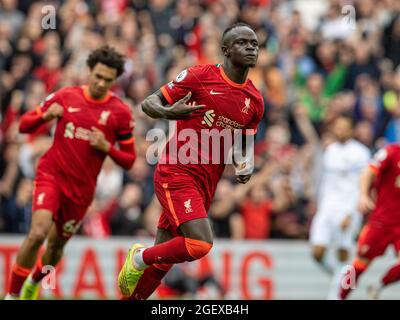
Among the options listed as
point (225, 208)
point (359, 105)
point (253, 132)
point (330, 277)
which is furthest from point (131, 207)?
point (253, 132)

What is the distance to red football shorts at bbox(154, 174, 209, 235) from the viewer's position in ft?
31.8

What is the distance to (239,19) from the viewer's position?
20.0 metres

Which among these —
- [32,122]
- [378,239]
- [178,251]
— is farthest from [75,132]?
[378,239]

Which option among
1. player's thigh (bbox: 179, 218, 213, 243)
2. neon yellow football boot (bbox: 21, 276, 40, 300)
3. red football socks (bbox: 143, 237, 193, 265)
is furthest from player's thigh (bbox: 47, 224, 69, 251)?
player's thigh (bbox: 179, 218, 213, 243)

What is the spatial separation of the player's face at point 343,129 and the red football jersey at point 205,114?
6.17 metres

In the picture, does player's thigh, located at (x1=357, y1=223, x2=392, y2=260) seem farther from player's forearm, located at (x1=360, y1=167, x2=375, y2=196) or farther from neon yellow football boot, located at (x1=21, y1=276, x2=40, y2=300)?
neon yellow football boot, located at (x1=21, y1=276, x2=40, y2=300)

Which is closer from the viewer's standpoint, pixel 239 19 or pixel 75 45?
pixel 75 45

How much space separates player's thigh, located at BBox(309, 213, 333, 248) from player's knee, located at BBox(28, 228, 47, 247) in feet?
20.1

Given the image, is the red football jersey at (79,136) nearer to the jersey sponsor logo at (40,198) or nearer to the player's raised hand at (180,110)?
the jersey sponsor logo at (40,198)

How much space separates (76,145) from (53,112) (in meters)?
0.46

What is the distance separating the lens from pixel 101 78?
11.5 m

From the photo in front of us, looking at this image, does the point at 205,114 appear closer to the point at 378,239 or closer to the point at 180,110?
the point at 180,110

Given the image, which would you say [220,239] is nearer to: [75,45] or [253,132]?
[75,45]
